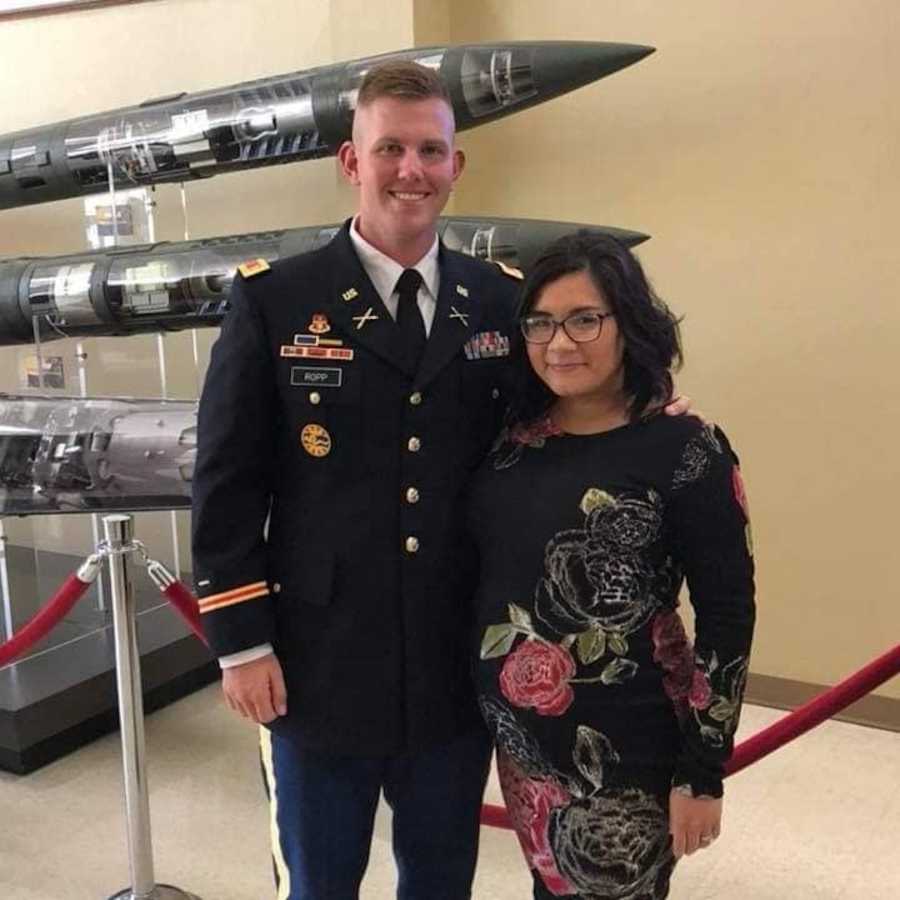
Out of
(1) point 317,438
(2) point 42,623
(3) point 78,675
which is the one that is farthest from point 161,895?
(1) point 317,438

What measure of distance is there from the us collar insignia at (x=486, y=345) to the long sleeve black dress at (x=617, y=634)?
0.61 ft

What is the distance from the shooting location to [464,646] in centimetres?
148

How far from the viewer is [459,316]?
1.47 m

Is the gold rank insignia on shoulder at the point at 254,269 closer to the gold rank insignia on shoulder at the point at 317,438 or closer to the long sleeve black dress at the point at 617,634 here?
the gold rank insignia on shoulder at the point at 317,438

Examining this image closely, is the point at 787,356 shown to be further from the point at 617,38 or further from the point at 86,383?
the point at 86,383

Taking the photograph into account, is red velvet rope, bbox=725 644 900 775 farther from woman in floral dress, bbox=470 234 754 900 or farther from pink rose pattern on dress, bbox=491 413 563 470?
pink rose pattern on dress, bbox=491 413 563 470

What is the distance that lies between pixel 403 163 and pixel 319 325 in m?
0.25

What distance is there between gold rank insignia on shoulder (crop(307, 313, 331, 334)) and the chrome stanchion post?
3.54ft

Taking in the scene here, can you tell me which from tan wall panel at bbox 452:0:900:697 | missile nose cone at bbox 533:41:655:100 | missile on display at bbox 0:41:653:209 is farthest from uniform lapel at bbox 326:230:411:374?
tan wall panel at bbox 452:0:900:697

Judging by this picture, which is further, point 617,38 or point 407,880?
point 617,38

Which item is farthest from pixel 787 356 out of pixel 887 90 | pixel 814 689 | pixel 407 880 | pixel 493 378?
pixel 407 880

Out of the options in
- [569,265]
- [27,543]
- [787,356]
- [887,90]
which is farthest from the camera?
[27,543]

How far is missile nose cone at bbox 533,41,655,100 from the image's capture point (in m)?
2.86

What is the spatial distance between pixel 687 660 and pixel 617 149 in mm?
2391
